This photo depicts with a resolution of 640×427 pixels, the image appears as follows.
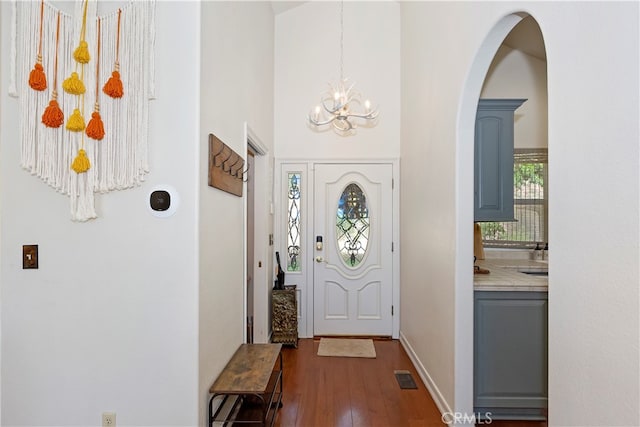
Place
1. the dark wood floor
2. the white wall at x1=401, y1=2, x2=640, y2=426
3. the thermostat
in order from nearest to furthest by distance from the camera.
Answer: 1. the white wall at x1=401, y1=2, x2=640, y2=426
2. the thermostat
3. the dark wood floor

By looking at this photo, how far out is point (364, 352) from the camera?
3744 millimetres

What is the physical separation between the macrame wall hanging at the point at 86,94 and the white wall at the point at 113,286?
7 cm

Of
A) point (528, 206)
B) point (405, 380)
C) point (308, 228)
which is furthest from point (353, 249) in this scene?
point (528, 206)

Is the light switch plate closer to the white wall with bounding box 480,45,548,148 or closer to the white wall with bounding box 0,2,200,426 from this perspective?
the white wall with bounding box 0,2,200,426

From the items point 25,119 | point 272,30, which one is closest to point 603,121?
point 25,119

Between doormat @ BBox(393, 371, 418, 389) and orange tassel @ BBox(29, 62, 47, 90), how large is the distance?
3.09 meters

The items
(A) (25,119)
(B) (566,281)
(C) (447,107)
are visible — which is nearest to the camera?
(B) (566,281)

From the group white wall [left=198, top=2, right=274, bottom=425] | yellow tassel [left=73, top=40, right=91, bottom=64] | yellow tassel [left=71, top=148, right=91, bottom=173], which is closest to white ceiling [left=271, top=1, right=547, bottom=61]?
white wall [left=198, top=2, right=274, bottom=425]

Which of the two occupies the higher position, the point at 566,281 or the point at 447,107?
the point at 447,107

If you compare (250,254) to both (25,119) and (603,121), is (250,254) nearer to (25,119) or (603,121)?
(25,119)

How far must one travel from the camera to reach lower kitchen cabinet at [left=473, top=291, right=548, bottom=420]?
7.82 feet

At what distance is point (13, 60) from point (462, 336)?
287cm

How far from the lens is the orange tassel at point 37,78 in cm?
171

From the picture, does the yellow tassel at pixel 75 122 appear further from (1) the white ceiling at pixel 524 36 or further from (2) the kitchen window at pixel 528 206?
(2) the kitchen window at pixel 528 206
